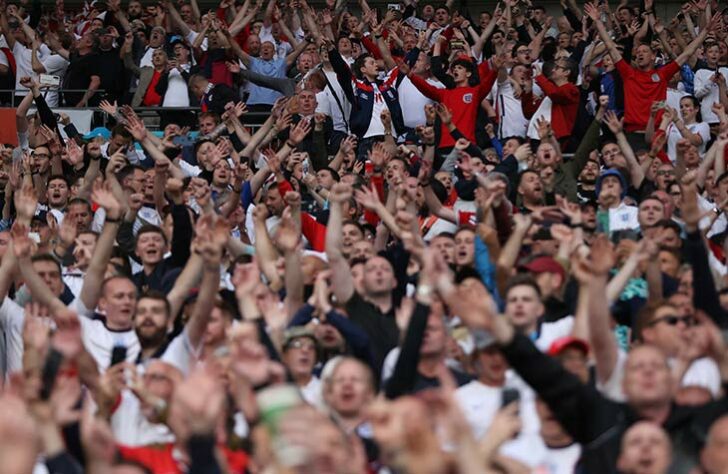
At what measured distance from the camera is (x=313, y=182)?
12.5 m

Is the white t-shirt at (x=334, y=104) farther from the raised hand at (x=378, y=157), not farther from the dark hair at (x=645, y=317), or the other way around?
the dark hair at (x=645, y=317)

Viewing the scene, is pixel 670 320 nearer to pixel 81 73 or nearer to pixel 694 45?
pixel 694 45

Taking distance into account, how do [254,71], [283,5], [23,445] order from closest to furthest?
1. [23,445]
2. [254,71]
3. [283,5]

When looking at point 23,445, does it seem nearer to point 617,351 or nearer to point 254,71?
point 617,351

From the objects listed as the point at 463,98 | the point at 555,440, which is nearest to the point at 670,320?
the point at 555,440

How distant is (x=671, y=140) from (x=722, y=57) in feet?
7.08

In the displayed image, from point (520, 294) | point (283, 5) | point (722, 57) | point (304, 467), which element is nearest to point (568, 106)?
point (722, 57)

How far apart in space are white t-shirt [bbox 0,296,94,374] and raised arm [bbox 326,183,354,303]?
142 centimetres

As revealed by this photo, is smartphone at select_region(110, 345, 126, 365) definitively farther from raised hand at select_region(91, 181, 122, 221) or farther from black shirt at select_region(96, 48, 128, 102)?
black shirt at select_region(96, 48, 128, 102)

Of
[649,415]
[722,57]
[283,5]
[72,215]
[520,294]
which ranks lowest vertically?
[649,415]

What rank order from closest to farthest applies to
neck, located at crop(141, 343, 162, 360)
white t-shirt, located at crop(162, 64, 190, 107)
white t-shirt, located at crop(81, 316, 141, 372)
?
neck, located at crop(141, 343, 162, 360)
white t-shirt, located at crop(81, 316, 141, 372)
white t-shirt, located at crop(162, 64, 190, 107)

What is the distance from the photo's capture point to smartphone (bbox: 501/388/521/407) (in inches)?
266

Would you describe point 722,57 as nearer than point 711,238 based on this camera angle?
No

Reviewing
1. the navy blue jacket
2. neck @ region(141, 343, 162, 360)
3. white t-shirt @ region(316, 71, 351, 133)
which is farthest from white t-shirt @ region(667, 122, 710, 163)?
neck @ region(141, 343, 162, 360)
